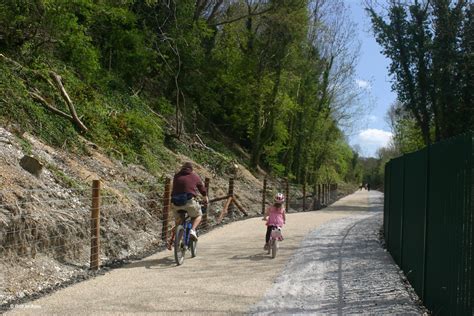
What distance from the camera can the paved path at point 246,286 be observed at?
6473 mm

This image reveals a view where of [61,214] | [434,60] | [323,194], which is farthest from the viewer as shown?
[323,194]

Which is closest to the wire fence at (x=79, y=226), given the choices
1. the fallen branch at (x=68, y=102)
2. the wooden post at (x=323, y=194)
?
the fallen branch at (x=68, y=102)

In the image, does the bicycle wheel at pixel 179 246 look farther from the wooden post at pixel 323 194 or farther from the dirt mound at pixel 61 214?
the wooden post at pixel 323 194

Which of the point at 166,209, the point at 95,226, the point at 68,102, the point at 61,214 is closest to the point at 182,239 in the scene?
the point at 95,226

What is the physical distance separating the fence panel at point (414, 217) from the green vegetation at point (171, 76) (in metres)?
8.16

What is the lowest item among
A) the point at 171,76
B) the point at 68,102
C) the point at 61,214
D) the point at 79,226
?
the point at 79,226

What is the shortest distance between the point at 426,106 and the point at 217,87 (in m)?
13.3

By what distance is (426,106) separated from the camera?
27.0 meters

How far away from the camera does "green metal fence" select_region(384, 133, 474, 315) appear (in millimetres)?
4902

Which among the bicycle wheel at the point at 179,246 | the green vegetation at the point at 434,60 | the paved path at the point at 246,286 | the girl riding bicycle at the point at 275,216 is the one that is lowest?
the paved path at the point at 246,286

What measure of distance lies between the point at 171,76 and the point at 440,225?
82.5 feet

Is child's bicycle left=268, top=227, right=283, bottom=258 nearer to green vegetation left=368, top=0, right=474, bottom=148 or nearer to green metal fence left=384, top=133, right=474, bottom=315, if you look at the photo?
green metal fence left=384, top=133, right=474, bottom=315

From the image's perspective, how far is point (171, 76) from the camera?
2988 cm

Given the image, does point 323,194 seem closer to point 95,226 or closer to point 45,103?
point 45,103
